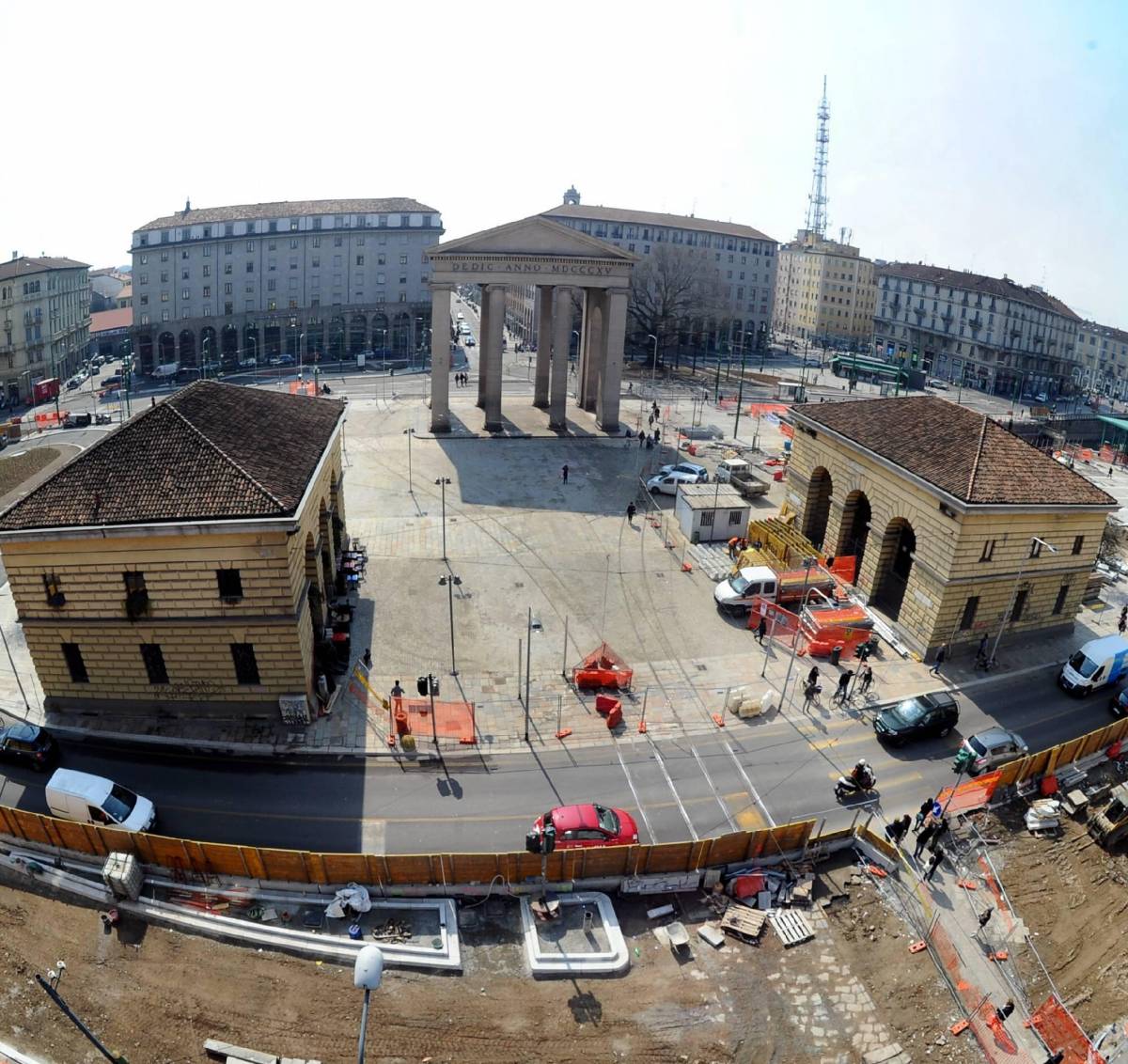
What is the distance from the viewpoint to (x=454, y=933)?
24.6m

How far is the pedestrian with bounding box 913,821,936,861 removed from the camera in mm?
28562

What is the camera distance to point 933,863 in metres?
27.9

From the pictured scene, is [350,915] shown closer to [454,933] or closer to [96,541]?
[454,933]

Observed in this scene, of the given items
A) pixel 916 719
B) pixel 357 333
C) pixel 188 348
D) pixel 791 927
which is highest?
pixel 357 333

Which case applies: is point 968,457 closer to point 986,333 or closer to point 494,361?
point 494,361

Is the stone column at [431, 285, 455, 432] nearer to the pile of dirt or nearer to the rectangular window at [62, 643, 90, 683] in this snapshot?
the rectangular window at [62, 643, 90, 683]

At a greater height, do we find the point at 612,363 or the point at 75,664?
the point at 612,363

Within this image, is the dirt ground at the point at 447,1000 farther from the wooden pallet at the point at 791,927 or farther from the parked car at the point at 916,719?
the parked car at the point at 916,719

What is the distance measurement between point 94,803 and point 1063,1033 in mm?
29579

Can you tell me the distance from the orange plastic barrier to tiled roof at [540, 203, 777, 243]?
11934 cm

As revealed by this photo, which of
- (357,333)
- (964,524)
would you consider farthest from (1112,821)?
(357,333)

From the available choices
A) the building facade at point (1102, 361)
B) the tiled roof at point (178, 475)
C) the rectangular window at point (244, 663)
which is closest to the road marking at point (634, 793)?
the rectangular window at point (244, 663)

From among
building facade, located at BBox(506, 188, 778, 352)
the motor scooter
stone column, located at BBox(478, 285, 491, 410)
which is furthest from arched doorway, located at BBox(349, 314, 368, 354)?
the motor scooter

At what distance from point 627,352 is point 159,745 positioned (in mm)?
104802
